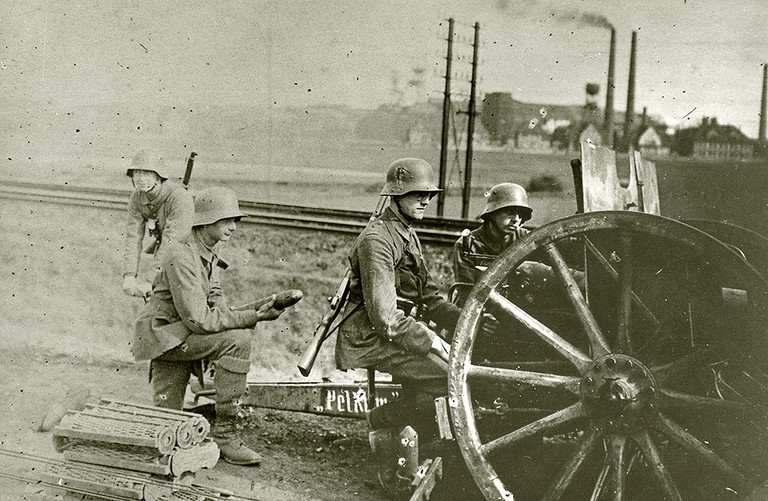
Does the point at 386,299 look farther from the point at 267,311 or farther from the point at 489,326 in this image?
the point at 267,311

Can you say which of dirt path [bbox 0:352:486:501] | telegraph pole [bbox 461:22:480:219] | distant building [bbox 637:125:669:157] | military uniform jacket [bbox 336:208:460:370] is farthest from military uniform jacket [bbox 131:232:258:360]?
Result: distant building [bbox 637:125:669:157]

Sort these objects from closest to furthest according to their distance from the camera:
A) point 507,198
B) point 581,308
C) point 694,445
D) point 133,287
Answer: point 694,445 → point 581,308 → point 507,198 → point 133,287

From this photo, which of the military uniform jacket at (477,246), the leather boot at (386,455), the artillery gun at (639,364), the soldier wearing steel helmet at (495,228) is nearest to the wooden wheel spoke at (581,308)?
the artillery gun at (639,364)

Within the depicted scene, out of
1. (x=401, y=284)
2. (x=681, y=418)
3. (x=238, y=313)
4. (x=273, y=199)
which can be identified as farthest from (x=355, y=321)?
(x=273, y=199)

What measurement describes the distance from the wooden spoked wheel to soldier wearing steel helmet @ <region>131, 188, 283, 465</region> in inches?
72.3

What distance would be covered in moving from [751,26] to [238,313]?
11.8 feet

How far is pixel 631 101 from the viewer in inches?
219

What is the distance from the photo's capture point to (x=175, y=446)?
13.2 ft

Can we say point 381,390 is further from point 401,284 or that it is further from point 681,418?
point 681,418

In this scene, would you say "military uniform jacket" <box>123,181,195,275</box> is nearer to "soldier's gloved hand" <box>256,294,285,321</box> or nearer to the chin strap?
"soldier's gloved hand" <box>256,294,285,321</box>

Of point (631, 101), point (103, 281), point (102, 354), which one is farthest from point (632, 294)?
point (102, 354)

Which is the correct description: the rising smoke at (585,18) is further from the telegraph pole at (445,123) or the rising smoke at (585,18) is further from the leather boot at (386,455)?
the leather boot at (386,455)

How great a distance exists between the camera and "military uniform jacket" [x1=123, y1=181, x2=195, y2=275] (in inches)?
229

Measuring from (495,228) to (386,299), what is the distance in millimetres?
1567
